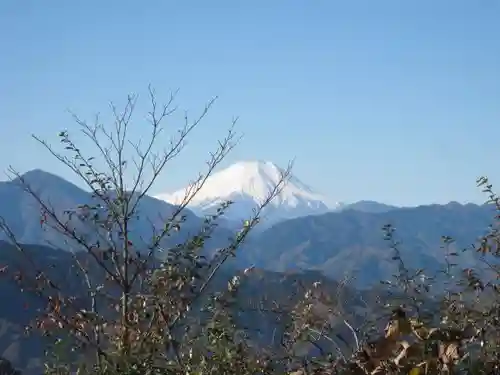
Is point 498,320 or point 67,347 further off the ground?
point 498,320

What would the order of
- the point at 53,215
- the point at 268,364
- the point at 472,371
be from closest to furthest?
the point at 472,371, the point at 268,364, the point at 53,215

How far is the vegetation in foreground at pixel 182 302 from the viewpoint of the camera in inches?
142

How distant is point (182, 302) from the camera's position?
412 cm

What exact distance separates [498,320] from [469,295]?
1597mm

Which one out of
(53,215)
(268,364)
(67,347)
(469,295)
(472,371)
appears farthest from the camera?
(53,215)

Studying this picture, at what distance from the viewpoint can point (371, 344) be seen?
1.96 m

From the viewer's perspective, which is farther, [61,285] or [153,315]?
[61,285]

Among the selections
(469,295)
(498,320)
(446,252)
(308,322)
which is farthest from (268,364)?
(446,252)

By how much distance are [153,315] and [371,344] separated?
225 cm

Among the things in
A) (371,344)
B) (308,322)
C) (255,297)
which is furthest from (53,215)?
(371,344)

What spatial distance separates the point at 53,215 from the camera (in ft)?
17.6

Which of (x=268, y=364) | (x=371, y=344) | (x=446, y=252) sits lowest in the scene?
(x=268, y=364)

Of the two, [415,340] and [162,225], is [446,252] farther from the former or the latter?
[415,340]

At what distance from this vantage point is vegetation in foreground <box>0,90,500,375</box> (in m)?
3.61
